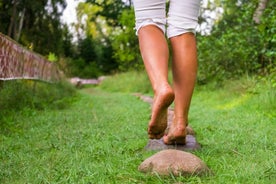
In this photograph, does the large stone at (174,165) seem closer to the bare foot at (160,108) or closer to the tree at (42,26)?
the bare foot at (160,108)

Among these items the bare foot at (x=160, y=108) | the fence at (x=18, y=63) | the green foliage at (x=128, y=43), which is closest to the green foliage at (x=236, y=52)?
the fence at (x=18, y=63)

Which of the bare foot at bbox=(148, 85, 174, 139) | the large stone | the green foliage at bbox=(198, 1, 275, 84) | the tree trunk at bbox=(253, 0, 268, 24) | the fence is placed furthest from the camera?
the green foliage at bbox=(198, 1, 275, 84)

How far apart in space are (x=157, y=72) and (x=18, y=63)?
324 cm

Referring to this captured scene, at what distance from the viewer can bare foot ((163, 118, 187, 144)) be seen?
6.55 feet

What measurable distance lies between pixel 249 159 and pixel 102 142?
2.94 ft

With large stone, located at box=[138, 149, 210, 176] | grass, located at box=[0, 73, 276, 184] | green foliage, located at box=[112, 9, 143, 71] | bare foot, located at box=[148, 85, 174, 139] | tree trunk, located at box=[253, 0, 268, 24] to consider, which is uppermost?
tree trunk, located at box=[253, 0, 268, 24]

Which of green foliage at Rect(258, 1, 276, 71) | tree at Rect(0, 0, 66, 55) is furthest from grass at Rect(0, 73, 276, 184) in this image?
tree at Rect(0, 0, 66, 55)

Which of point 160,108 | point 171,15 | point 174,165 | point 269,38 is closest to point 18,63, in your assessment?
point 269,38

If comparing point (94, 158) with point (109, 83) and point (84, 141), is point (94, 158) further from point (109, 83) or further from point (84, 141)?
point (109, 83)

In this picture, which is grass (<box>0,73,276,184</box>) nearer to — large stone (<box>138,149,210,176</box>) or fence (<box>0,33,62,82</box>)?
large stone (<box>138,149,210,176</box>)

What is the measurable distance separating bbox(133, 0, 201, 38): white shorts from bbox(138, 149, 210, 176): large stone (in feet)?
2.08

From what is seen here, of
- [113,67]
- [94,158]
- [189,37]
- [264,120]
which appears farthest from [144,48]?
[113,67]

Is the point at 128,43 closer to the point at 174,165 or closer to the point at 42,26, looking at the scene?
the point at 42,26

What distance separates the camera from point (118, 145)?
2346 mm
